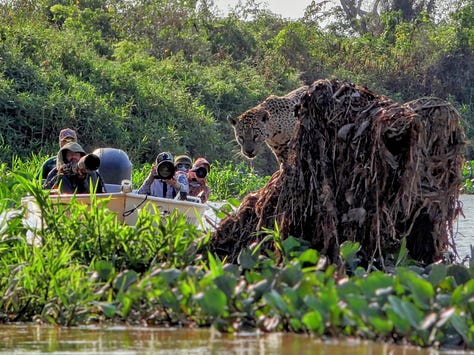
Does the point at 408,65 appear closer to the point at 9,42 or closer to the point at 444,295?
the point at 9,42

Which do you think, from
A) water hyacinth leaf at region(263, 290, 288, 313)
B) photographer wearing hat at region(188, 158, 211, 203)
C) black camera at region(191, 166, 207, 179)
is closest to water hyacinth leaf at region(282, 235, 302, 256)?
water hyacinth leaf at region(263, 290, 288, 313)

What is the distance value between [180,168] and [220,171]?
7407mm

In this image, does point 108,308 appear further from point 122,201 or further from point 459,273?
point 122,201

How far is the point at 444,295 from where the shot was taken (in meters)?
5.64

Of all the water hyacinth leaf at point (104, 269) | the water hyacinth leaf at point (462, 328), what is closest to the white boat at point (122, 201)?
the water hyacinth leaf at point (104, 269)

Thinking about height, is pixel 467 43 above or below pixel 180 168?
above

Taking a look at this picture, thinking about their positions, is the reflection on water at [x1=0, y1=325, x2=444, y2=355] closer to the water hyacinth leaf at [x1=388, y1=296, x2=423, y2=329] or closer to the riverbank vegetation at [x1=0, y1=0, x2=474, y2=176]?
the water hyacinth leaf at [x1=388, y1=296, x2=423, y2=329]

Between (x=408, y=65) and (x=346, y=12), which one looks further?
(x=346, y=12)

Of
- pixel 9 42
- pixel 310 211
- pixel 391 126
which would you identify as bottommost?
pixel 310 211

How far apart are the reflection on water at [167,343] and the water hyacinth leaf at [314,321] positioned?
0.08 meters

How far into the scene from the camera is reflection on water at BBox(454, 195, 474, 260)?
10.6 meters

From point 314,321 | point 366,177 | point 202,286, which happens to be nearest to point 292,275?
point 202,286

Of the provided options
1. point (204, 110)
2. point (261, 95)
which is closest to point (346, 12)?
point (261, 95)

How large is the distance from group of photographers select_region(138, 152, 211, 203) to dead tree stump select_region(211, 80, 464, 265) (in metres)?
2.62
